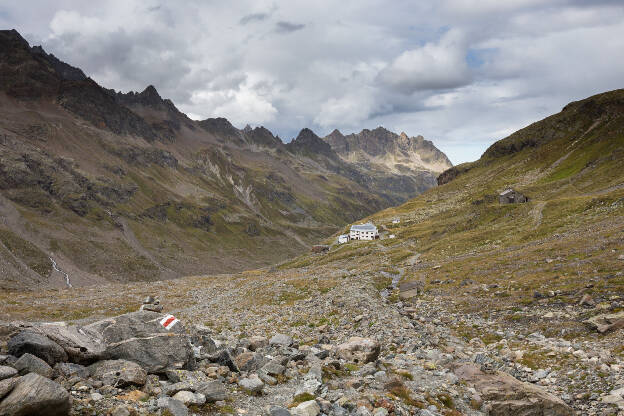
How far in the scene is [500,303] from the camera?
41.2m

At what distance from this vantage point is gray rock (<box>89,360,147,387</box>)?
15.9 metres

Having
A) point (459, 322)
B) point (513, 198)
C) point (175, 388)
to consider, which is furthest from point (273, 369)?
point (513, 198)

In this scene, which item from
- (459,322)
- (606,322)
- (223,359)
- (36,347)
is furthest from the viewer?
(459,322)

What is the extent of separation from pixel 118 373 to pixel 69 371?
1.95 metres

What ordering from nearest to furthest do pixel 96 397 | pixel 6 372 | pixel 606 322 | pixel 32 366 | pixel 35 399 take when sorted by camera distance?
pixel 35 399, pixel 6 372, pixel 96 397, pixel 32 366, pixel 606 322

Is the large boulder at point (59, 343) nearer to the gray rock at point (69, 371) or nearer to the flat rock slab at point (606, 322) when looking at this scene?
the gray rock at point (69, 371)

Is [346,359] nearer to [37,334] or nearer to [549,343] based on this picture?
[549,343]

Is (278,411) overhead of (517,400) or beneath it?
overhead

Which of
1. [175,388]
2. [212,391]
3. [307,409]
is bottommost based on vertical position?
[307,409]

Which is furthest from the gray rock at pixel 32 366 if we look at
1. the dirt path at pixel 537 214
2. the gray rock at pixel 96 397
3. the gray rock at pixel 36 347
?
the dirt path at pixel 537 214

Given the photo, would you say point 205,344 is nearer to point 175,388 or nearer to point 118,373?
point 118,373

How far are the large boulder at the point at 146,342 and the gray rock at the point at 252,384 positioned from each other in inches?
134

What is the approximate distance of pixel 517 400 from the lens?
1894 centimetres

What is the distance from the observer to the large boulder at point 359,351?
25186 mm
